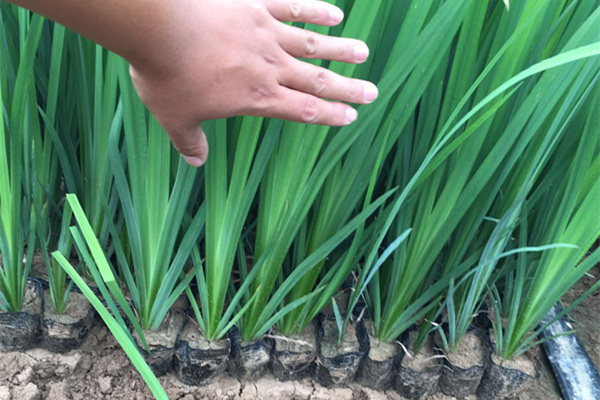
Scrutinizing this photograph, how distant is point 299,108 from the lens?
0.70 meters

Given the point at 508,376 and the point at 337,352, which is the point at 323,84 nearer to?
the point at 337,352

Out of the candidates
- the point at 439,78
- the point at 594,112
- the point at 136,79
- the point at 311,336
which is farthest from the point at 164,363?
the point at 594,112

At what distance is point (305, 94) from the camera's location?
71 cm

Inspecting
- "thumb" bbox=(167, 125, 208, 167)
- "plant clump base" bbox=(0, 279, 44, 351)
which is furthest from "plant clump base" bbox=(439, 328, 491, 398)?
"plant clump base" bbox=(0, 279, 44, 351)

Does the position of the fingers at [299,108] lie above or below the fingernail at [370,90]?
below

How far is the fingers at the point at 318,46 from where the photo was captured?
27.5 inches

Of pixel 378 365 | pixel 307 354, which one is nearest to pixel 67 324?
pixel 307 354

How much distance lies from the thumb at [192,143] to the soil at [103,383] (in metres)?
0.47

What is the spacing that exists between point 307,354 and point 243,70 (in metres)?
0.58

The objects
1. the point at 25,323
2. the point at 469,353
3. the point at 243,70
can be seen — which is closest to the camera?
the point at 243,70

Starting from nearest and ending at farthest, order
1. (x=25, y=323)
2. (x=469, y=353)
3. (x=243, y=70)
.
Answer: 1. (x=243, y=70)
2. (x=25, y=323)
3. (x=469, y=353)

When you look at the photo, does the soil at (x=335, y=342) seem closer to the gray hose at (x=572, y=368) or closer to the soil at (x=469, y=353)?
the soil at (x=469, y=353)

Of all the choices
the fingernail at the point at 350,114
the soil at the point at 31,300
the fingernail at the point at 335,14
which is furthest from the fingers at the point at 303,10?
the soil at the point at 31,300

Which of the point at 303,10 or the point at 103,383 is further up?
the point at 303,10
